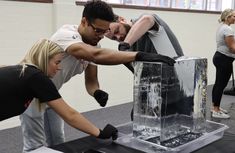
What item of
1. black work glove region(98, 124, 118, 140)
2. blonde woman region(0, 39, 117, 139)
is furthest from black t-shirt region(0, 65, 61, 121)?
black work glove region(98, 124, 118, 140)

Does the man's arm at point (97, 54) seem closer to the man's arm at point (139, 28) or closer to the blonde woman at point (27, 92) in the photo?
the blonde woman at point (27, 92)

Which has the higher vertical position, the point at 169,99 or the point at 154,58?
the point at 154,58

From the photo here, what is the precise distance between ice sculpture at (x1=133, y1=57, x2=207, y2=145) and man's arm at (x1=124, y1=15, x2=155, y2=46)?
11.2 inches

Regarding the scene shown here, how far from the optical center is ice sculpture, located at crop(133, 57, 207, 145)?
1288 mm

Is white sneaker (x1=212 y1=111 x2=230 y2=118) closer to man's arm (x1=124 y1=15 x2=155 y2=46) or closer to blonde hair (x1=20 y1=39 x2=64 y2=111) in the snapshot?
man's arm (x1=124 y1=15 x2=155 y2=46)

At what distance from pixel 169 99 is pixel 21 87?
576 millimetres

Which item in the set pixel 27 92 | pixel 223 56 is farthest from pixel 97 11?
pixel 223 56

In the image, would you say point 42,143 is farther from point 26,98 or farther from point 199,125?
point 199,125

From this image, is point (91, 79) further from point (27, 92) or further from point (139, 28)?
point (27, 92)

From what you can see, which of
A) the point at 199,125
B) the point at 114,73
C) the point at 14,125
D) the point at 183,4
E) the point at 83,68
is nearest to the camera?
the point at 199,125

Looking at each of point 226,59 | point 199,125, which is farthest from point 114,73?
point 199,125

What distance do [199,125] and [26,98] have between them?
2.51 ft

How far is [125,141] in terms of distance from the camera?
1.35 meters

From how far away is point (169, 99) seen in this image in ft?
4.33
